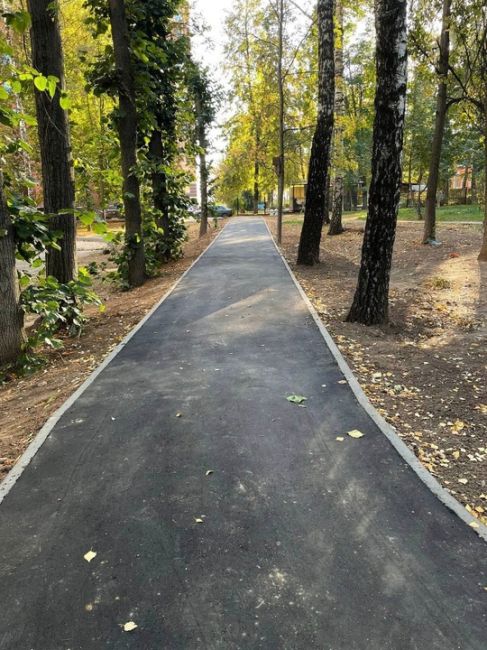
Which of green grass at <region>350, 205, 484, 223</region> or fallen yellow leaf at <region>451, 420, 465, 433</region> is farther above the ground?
green grass at <region>350, 205, 484, 223</region>

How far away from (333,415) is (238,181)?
34804mm

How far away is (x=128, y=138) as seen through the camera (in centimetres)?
1114

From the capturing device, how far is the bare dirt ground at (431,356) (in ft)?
13.3

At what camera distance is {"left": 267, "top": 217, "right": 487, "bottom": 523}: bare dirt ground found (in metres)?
4.06

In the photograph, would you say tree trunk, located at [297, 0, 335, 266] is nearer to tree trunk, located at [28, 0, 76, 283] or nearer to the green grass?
tree trunk, located at [28, 0, 76, 283]

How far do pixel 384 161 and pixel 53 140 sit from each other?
17.5 ft

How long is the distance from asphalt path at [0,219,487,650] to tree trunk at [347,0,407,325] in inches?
106

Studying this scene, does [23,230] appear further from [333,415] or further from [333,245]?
[333,245]

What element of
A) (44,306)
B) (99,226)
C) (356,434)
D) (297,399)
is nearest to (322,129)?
(99,226)

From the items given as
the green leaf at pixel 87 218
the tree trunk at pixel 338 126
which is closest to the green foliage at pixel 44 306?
the green leaf at pixel 87 218

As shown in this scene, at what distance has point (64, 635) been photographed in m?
2.40

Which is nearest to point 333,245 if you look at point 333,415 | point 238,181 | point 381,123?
point 381,123

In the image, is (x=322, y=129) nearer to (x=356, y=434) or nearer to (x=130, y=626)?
(x=356, y=434)

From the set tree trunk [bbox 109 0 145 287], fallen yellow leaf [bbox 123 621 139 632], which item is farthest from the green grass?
fallen yellow leaf [bbox 123 621 139 632]
